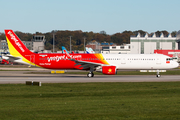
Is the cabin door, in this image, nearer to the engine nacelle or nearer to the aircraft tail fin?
the aircraft tail fin

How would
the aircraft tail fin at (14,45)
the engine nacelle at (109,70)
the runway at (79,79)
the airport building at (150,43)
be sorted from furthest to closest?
1. the airport building at (150,43)
2. the aircraft tail fin at (14,45)
3. the engine nacelle at (109,70)
4. the runway at (79,79)

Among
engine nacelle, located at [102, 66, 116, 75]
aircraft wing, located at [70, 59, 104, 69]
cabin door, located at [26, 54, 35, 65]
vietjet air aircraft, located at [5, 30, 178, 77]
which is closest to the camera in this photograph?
engine nacelle, located at [102, 66, 116, 75]

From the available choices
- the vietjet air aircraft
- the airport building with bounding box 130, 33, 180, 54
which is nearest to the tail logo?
the vietjet air aircraft

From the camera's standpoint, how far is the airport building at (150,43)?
160000 millimetres

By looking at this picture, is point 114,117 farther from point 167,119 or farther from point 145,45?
point 145,45

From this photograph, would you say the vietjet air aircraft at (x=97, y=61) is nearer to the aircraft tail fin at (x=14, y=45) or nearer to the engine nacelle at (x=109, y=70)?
the aircraft tail fin at (x=14, y=45)

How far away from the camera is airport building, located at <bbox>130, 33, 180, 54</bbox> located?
16000 centimetres

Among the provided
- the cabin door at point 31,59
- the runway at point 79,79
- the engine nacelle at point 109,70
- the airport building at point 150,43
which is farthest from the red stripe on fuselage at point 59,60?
the airport building at point 150,43

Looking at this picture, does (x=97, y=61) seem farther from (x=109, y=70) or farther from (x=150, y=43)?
(x=150, y=43)

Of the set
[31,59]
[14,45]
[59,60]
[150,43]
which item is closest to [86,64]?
[59,60]

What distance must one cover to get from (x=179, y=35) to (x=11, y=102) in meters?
132

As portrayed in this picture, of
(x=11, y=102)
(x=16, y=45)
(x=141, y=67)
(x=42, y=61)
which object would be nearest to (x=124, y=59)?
(x=141, y=67)

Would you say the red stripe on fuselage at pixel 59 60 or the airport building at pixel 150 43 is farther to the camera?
the airport building at pixel 150 43

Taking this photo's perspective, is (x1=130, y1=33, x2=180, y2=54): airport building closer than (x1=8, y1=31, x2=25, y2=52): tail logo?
No
